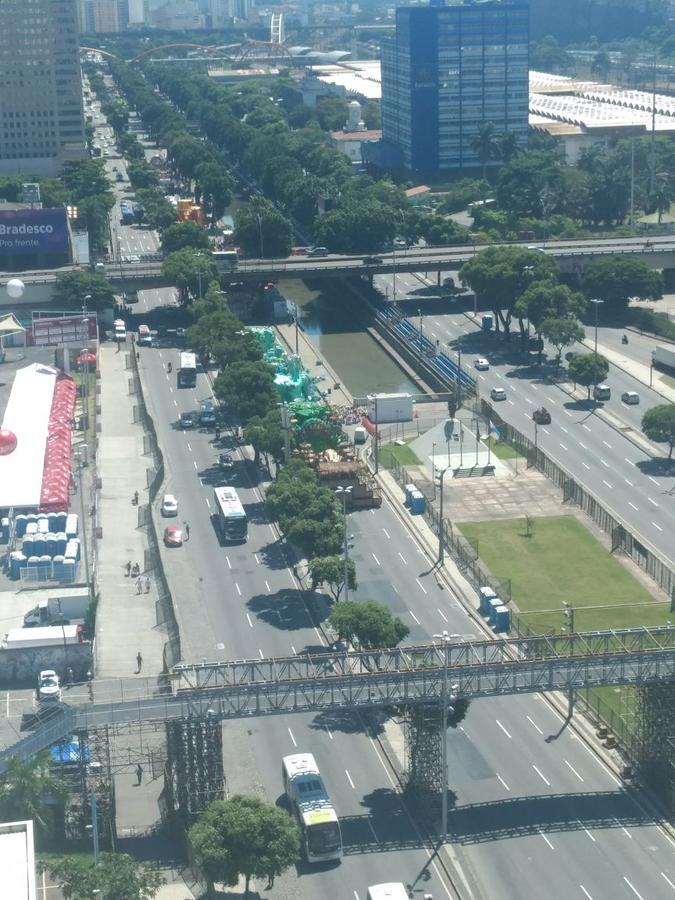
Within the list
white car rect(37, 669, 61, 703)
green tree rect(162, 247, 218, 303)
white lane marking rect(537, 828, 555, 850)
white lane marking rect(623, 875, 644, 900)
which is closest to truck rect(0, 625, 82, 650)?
white car rect(37, 669, 61, 703)

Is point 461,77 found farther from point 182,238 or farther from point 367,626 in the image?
point 367,626

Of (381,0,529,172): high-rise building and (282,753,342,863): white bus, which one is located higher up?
(381,0,529,172): high-rise building

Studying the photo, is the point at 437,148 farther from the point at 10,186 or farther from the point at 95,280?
the point at 95,280

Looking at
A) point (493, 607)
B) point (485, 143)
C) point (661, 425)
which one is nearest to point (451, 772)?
point (493, 607)

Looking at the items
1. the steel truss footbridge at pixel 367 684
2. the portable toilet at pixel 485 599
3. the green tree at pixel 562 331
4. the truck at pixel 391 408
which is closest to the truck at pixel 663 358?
the green tree at pixel 562 331

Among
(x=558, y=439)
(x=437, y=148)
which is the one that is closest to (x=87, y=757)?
(x=558, y=439)

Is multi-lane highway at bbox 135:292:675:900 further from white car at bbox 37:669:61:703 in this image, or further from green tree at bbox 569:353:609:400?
green tree at bbox 569:353:609:400

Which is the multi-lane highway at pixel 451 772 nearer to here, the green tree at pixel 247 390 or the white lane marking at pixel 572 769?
the white lane marking at pixel 572 769
